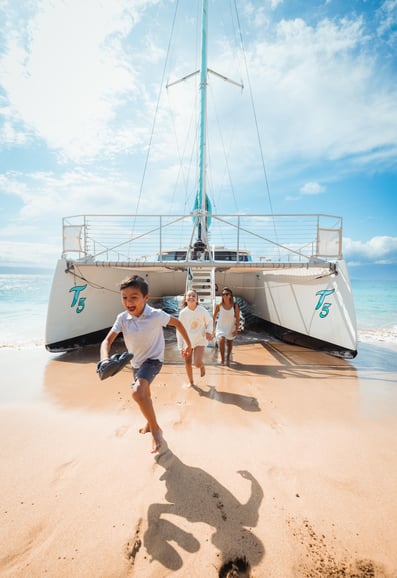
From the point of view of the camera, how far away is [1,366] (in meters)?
5.57

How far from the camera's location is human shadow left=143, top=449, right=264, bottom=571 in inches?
63.9

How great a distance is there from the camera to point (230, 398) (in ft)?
13.1

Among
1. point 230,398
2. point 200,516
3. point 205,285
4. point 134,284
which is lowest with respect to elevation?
point 230,398

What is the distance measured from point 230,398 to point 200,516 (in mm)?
2182

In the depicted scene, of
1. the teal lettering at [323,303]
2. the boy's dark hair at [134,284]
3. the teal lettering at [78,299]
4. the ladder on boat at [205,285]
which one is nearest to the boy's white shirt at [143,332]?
the boy's dark hair at [134,284]

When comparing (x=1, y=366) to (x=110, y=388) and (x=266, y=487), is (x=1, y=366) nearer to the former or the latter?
(x=110, y=388)

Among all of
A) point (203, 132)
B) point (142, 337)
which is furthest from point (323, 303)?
point (203, 132)

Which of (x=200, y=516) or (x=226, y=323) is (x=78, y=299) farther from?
(x=200, y=516)

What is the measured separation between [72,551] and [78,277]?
20.8 ft

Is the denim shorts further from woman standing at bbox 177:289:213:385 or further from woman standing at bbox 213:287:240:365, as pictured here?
woman standing at bbox 213:287:240:365

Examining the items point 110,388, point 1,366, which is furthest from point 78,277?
point 110,388

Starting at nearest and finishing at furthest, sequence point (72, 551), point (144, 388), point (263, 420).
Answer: point (72, 551), point (144, 388), point (263, 420)

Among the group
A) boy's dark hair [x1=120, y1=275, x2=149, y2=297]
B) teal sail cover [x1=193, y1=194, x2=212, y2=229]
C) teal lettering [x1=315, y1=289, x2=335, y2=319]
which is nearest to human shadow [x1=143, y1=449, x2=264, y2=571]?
boy's dark hair [x1=120, y1=275, x2=149, y2=297]

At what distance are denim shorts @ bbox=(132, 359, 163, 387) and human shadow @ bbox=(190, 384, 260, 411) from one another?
167 centimetres
